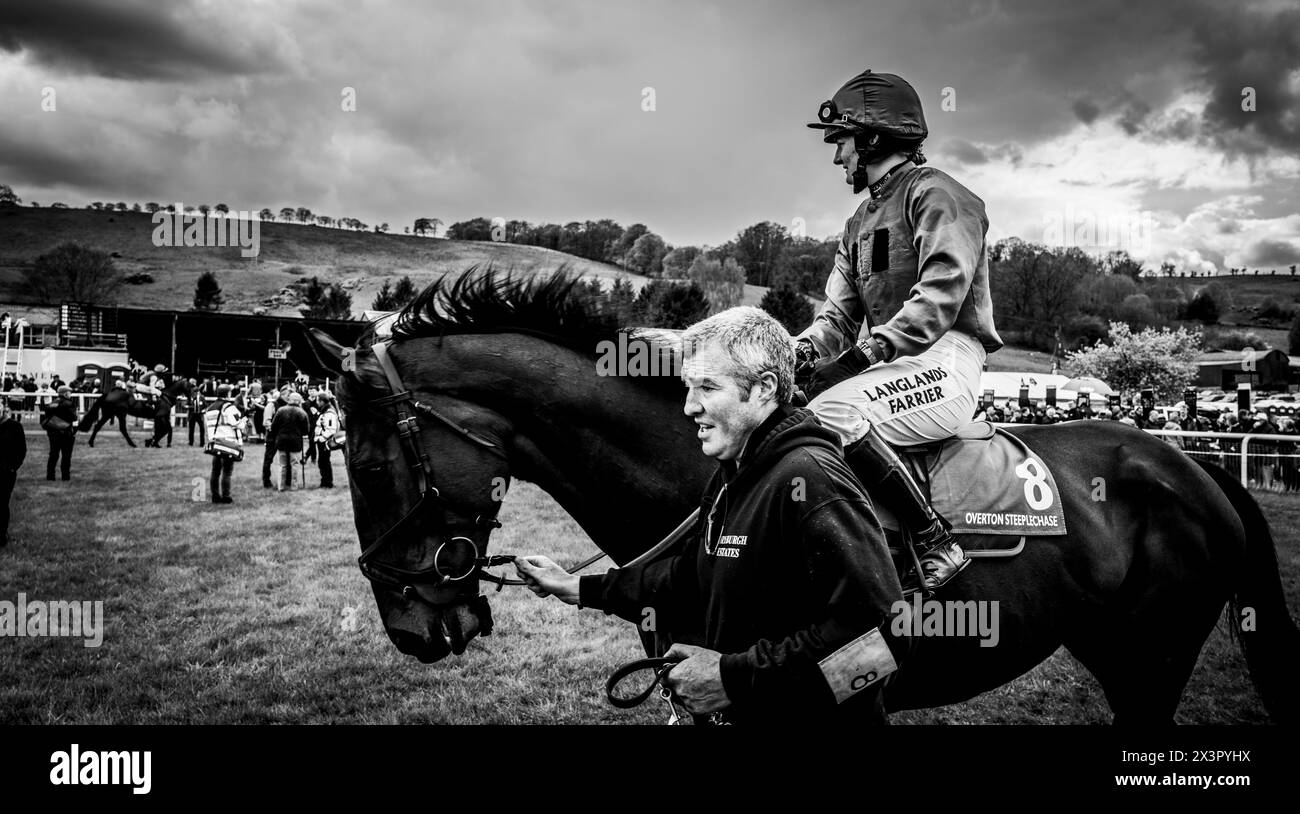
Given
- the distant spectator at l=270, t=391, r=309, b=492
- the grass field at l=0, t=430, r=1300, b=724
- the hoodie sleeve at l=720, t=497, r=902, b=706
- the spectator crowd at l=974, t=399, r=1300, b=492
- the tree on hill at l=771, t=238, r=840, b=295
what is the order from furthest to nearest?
the tree on hill at l=771, t=238, r=840, b=295 → the distant spectator at l=270, t=391, r=309, b=492 → the spectator crowd at l=974, t=399, r=1300, b=492 → the grass field at l=0, t=430, r=1300, b=724 → the hoodie sleeve at l=720, t=497, r=902, b=706

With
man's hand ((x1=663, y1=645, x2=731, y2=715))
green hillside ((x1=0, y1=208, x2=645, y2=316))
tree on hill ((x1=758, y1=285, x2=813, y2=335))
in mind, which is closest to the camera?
man's hand ((x1=663, y1=645, x2=731, y2=715))

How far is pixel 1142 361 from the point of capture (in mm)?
61000

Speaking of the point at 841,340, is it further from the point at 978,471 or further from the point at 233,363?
the point at 233,363

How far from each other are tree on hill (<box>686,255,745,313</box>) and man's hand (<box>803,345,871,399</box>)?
247 ft

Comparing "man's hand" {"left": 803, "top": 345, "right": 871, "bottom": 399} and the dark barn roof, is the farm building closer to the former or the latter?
"man's hand" {"left": 803, "top": 345, "right": 871, "bottom": 399}

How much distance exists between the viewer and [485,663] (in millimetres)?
6648

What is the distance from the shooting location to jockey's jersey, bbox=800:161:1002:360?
2.80 m

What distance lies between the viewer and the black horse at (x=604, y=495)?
294cm

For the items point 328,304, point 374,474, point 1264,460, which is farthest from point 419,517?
point 328,304

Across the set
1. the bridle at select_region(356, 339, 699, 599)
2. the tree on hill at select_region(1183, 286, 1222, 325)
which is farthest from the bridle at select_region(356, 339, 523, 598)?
the tree on hill at select_region(1183, 286, 1222, 325)

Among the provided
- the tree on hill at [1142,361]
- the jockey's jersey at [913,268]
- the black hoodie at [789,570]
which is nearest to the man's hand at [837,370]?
the jockey's jersey at [913,268]
